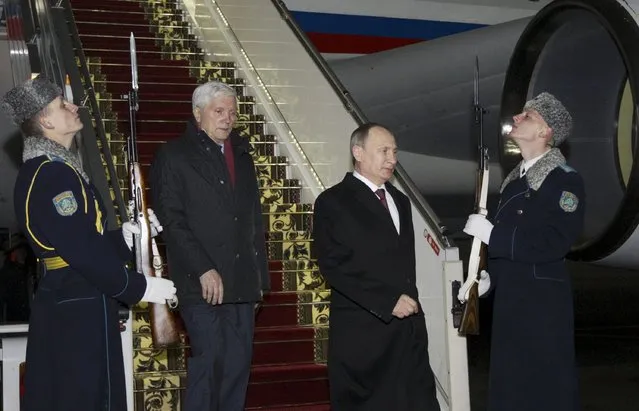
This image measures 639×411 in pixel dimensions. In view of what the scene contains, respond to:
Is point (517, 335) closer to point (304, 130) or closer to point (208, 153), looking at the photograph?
point (208, 153)

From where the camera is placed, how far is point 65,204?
2785 mm

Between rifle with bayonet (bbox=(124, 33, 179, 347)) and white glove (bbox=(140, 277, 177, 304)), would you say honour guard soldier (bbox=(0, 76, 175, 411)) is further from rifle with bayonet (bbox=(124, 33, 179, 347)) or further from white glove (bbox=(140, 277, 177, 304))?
rifle with bayonet (bbox=(124, 33, 179, 347))

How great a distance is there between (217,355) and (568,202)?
1.34 m

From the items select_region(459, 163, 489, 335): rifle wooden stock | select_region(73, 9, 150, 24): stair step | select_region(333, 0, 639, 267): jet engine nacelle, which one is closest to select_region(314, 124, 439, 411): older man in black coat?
select_region(459, 163, 489, 335): rifle wooden stock

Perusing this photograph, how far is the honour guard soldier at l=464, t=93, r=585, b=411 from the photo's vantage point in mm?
3211

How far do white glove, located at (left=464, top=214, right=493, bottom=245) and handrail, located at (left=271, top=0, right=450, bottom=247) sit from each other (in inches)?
43.2

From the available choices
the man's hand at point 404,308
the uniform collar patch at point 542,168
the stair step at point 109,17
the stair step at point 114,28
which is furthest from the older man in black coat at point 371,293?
the stair step at point 109,17

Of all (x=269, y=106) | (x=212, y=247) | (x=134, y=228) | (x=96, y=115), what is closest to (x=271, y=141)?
(x=269, y=106)

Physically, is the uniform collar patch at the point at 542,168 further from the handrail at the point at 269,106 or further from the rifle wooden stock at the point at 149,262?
the handrail at the point at 269,106

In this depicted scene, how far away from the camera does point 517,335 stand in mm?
3268

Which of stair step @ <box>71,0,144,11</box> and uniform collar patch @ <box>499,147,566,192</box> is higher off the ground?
stair step @ <box>71,0,144,11</box>

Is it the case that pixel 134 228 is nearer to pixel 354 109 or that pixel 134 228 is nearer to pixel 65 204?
pixel 65 204

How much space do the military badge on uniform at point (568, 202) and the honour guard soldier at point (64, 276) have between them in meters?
1.43

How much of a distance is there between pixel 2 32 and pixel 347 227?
4853 mm
